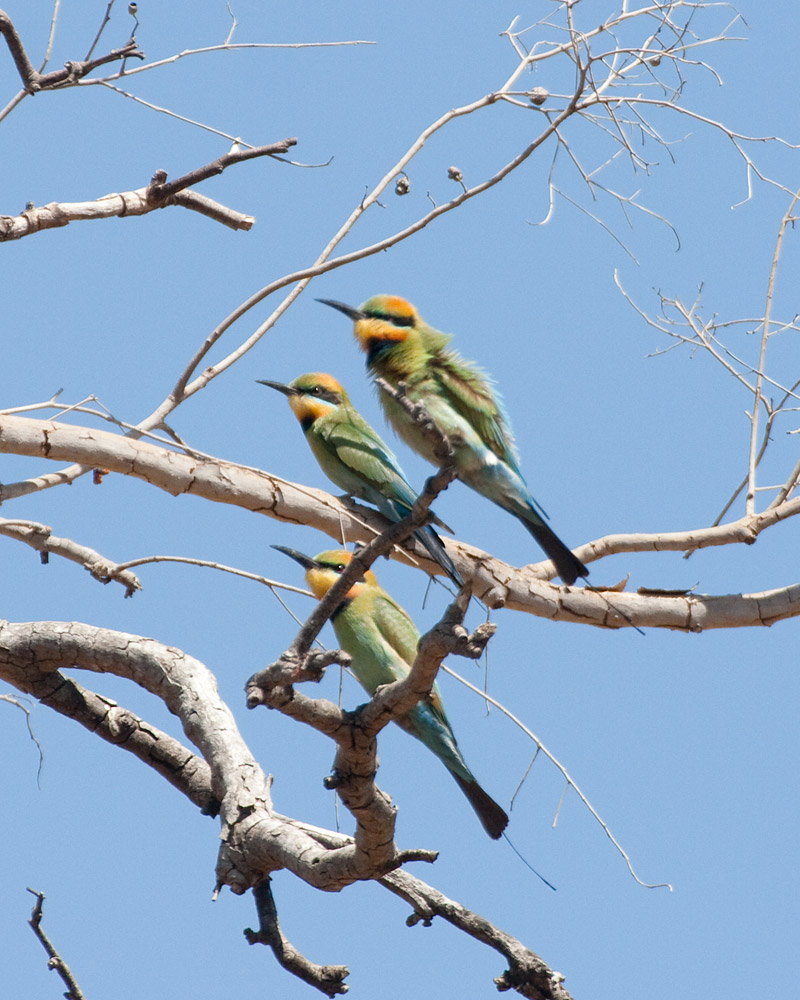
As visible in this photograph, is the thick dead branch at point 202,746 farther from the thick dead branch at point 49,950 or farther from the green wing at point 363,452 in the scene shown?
the green wing at point 363,452

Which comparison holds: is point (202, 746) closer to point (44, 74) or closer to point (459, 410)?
point (459, 410)

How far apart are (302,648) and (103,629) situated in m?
1.18

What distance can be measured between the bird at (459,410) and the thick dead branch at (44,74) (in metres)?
1.14

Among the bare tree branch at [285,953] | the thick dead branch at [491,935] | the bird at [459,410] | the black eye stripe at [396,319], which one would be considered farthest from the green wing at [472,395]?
the bare tree branch at [285,953]

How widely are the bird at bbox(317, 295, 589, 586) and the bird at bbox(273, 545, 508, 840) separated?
47 centimetres

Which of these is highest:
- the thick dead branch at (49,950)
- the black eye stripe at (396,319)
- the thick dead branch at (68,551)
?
the black eye stripe at (396,319)

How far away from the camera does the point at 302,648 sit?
6.42ft

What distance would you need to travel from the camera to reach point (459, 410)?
11.2 feet

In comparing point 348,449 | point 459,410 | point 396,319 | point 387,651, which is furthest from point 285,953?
point 396,319

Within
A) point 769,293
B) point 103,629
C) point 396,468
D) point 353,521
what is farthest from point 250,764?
point 769,293

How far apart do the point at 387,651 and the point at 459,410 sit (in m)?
0.82

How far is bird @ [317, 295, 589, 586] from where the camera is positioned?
3.36 metres

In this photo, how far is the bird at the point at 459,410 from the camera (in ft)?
11.0

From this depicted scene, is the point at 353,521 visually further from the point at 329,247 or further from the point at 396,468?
the point at 329,247
